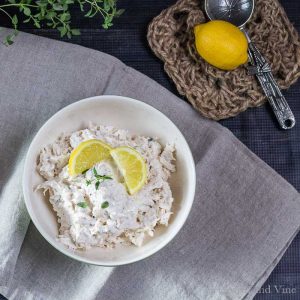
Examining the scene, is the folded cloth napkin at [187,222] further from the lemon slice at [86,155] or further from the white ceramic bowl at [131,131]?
the lemon slice at [86,155]

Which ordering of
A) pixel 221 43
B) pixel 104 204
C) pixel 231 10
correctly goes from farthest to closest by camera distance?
1. pixel 231 10
2. pixel 221 43
3. pixel 104 204

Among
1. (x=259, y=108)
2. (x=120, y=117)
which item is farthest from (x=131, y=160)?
(x=259, y=108)

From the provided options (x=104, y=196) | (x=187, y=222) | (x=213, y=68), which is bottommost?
(x=187, y=222)

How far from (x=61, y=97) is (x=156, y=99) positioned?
0.74ft

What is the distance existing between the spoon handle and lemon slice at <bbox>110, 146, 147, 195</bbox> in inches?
14.8

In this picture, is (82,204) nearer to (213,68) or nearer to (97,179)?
(97,179)

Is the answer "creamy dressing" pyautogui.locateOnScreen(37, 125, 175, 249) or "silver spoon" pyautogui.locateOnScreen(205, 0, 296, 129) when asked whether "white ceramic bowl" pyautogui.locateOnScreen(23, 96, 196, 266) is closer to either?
"creamy dressing" pyautogui.locateOnScreen(37, 125, 175, 249)

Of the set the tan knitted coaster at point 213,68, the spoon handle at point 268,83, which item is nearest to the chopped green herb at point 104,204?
the tan knitted coaster at point 213,68

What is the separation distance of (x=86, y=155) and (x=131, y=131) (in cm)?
16

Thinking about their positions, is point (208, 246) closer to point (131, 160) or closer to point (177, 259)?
point (177, 259)

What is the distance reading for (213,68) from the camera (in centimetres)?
135

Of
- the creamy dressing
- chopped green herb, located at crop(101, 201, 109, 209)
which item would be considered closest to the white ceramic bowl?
the creamy dressing

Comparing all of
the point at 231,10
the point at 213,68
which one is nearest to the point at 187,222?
the point at 213,68

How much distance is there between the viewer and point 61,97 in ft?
4.42
